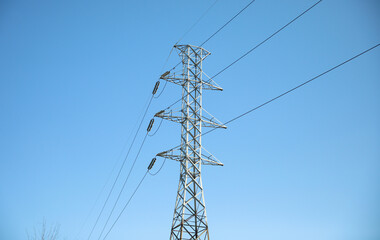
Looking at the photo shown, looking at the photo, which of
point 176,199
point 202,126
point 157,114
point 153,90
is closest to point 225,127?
point 202,126

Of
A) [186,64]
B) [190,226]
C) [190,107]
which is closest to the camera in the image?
[190,226]

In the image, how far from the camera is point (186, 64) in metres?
20.7

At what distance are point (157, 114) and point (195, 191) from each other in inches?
211

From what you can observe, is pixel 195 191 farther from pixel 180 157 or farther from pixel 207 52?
pixel 207 52

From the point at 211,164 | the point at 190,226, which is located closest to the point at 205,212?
the point at 190,226

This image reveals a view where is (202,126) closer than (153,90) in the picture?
Yes

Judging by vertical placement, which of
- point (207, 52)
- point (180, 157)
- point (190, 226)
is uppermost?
point (207, 52)

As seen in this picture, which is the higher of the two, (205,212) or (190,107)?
(190,107)

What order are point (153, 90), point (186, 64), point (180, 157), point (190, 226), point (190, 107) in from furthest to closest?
point (153, 90) → point (186, 64) → point (190, 107) → point (180, 157) → point (190, 226)

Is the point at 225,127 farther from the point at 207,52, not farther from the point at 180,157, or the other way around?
the point at 207,52

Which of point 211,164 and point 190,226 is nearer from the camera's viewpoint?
point 190,226

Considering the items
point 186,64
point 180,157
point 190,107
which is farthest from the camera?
point 186,64

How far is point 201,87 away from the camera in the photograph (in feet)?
66.5

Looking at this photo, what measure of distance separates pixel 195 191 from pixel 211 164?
2102 mm
